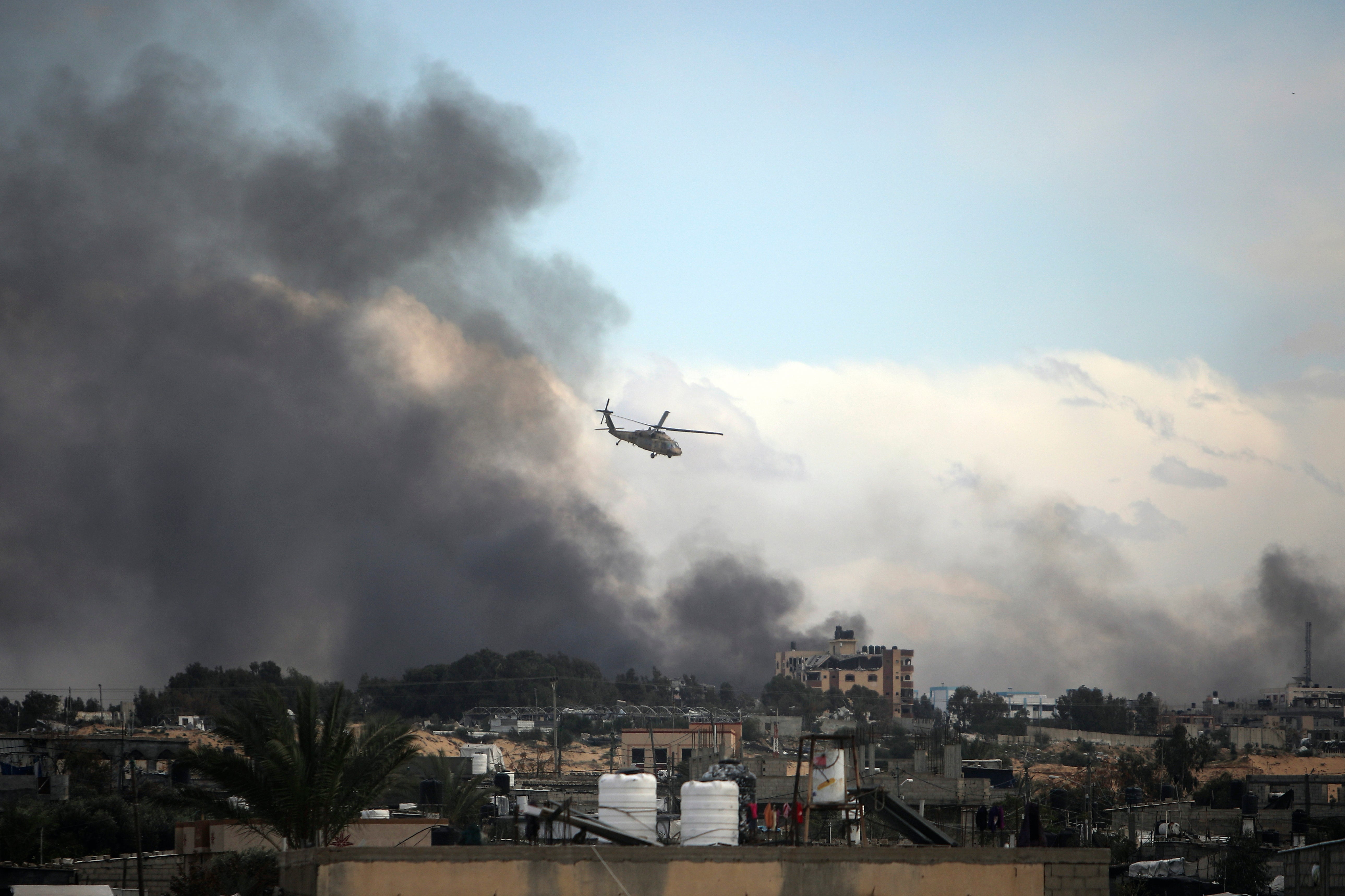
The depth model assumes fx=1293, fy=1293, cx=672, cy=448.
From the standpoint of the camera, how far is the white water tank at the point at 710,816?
15.6 m

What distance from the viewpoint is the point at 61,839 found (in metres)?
42.0

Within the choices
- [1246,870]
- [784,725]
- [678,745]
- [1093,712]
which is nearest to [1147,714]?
[1093,712]

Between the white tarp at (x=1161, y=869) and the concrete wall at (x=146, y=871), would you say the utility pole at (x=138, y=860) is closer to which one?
the concrete wall at (x=146, y=871)

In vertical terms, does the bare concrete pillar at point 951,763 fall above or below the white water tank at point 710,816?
below

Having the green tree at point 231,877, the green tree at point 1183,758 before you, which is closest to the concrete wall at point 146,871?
the green tree at point 231,877

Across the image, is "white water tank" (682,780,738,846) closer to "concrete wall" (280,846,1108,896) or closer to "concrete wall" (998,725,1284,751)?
"concrete wall" (280,846,1108,896)

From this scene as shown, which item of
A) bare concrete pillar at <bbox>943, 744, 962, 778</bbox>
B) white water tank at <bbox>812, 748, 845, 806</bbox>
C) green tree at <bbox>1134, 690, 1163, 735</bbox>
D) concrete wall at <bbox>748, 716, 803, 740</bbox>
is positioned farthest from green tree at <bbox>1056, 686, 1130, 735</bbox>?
white water tank at <bbox>812, 748, 845, 806</bbox>

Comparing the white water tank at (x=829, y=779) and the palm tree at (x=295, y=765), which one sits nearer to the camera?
the white water tank at (x=829, y=779)

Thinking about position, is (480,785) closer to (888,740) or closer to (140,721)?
(888,740)

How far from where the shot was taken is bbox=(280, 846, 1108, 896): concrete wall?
14242 millimetres

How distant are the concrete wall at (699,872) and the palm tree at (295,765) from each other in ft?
29.2

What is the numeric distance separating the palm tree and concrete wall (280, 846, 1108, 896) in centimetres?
889

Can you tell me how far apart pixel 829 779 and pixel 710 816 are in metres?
1.81

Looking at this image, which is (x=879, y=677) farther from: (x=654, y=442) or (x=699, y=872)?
(x=699, y=872)
